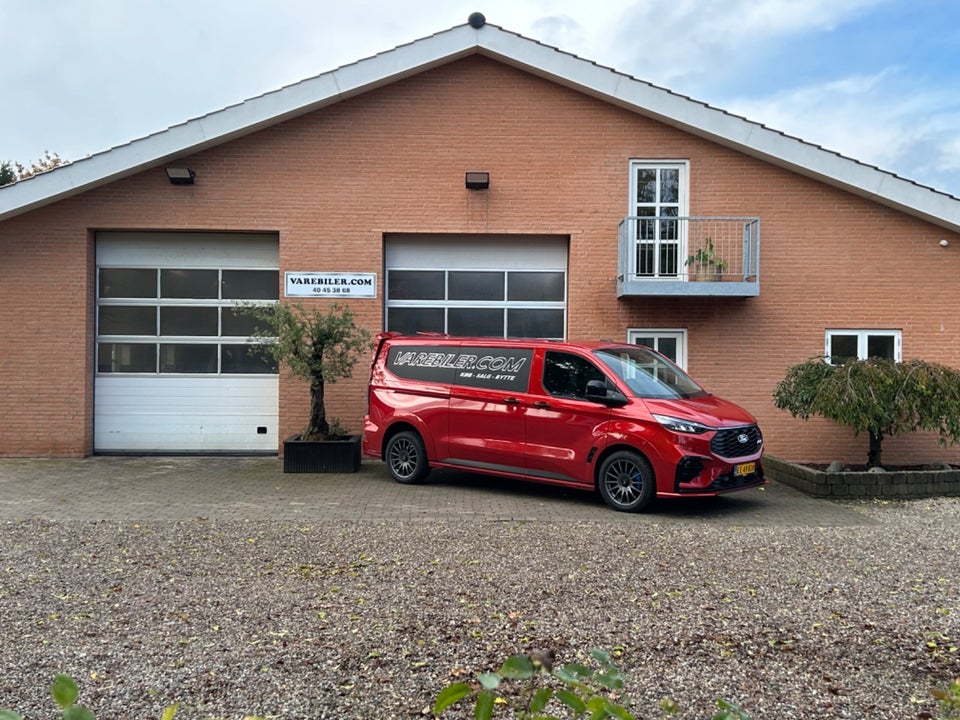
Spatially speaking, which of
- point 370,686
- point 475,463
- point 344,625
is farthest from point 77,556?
point 475,463

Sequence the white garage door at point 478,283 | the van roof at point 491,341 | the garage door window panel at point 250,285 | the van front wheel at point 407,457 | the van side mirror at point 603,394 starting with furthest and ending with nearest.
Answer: the garage door window panel at point 250,285
the white garage door at point 478,283
the van front wheel at point 407,457
the van roof at point 491,341
the van side mirror at point 603,394

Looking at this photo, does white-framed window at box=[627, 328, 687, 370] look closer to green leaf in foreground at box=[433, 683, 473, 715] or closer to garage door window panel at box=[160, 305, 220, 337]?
garage door window panel at box=[160, 305, 220, 337]

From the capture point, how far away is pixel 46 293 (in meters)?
12.4

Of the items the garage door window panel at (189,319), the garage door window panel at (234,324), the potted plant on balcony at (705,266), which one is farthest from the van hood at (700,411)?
the garage door window panel at (189,319)

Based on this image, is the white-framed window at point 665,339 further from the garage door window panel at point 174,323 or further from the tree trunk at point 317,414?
the garage door window panel at point 174,323

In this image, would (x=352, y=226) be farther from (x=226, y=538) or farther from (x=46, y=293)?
(x=226, y=538)

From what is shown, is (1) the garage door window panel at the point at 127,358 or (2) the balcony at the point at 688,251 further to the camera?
(1) the garage door window panel at the point at 127,358

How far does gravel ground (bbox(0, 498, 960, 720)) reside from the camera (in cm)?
384

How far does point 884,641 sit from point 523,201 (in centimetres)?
913

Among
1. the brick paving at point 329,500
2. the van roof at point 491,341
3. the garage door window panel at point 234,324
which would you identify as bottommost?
the brick paving at point 329,500

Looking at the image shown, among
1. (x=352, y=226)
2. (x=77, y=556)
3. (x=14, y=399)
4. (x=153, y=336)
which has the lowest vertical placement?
(x=77, y=556)

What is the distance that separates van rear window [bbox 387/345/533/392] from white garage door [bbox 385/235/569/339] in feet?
7.60

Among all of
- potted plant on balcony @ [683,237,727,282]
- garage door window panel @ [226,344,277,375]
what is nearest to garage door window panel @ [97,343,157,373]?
garage door window panel @ [226,344,277,375]

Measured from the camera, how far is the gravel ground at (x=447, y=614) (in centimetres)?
384
